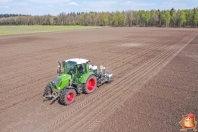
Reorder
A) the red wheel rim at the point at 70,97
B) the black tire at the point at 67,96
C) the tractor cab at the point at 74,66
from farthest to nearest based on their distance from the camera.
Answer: the tractor cab at the point at 74,66, the red wheel rim at the point at 70,97, the black tire at the point at 67,96

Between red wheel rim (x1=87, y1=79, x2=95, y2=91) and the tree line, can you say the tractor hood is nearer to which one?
red wheel rim (x1=87, y1=79, x2=95, y2=91)

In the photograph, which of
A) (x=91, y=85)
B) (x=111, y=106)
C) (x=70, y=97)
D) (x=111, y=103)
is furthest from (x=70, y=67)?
(x=111, y=106)

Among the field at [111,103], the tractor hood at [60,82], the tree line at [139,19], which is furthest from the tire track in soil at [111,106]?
the tree line at [139,19]

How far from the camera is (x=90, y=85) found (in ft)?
38.4

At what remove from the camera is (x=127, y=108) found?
958cm

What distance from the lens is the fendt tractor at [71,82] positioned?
9.88 meters

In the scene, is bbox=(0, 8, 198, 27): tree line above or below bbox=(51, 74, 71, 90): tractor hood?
above

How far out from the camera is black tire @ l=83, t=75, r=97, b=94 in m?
11.1

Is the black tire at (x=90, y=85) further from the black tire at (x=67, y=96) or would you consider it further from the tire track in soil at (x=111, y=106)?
the tire track in soil at (x=111, y=106)

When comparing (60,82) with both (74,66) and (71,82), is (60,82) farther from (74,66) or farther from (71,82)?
(74,66)

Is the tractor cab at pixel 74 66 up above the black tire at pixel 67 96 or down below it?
above

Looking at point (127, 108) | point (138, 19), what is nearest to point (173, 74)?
point (127, 108)

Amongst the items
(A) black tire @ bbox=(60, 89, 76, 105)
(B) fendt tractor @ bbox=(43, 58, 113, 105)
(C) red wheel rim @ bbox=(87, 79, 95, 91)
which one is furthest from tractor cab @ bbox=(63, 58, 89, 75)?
(A) black tire @ bbox=(60, 89, 76, 105)

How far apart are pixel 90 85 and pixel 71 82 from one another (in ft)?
5.03
